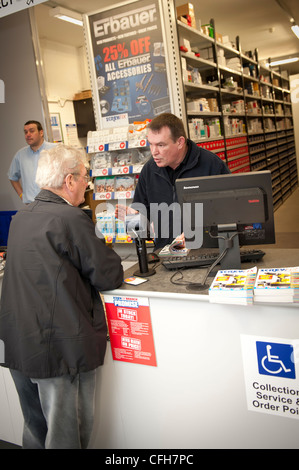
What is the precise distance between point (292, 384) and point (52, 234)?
4.13 feet

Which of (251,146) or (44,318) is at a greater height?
(251,146)

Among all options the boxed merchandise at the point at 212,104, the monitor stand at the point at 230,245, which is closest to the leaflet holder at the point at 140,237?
the monitor stand at the point at 230,245

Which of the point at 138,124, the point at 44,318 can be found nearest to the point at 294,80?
the point at 138,124

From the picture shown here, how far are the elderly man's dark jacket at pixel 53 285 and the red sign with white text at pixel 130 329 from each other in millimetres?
207

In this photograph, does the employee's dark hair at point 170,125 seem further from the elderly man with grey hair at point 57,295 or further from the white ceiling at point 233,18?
the white ceiling at point 233,18

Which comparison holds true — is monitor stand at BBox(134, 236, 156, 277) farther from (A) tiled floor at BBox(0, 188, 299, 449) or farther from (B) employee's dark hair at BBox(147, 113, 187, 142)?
(A) tiled floor at BBox(0, 188, 299, 449)

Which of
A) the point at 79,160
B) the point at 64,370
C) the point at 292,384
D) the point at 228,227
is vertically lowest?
the point at 292,384

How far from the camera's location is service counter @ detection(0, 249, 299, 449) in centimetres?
182

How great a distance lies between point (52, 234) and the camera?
72.0 inches

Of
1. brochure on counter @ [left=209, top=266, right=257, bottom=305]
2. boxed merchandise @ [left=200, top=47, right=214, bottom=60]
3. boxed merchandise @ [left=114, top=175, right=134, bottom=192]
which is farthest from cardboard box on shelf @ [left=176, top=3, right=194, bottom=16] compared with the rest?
brochure on counter @ [left=209, top=266, right=257, bottom=305]

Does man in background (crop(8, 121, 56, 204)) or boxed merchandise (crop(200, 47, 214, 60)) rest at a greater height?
boxed merchandise (crop(200, 47, 214, 60))

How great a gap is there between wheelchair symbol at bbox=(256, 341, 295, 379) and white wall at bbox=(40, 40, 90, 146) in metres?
8.19
